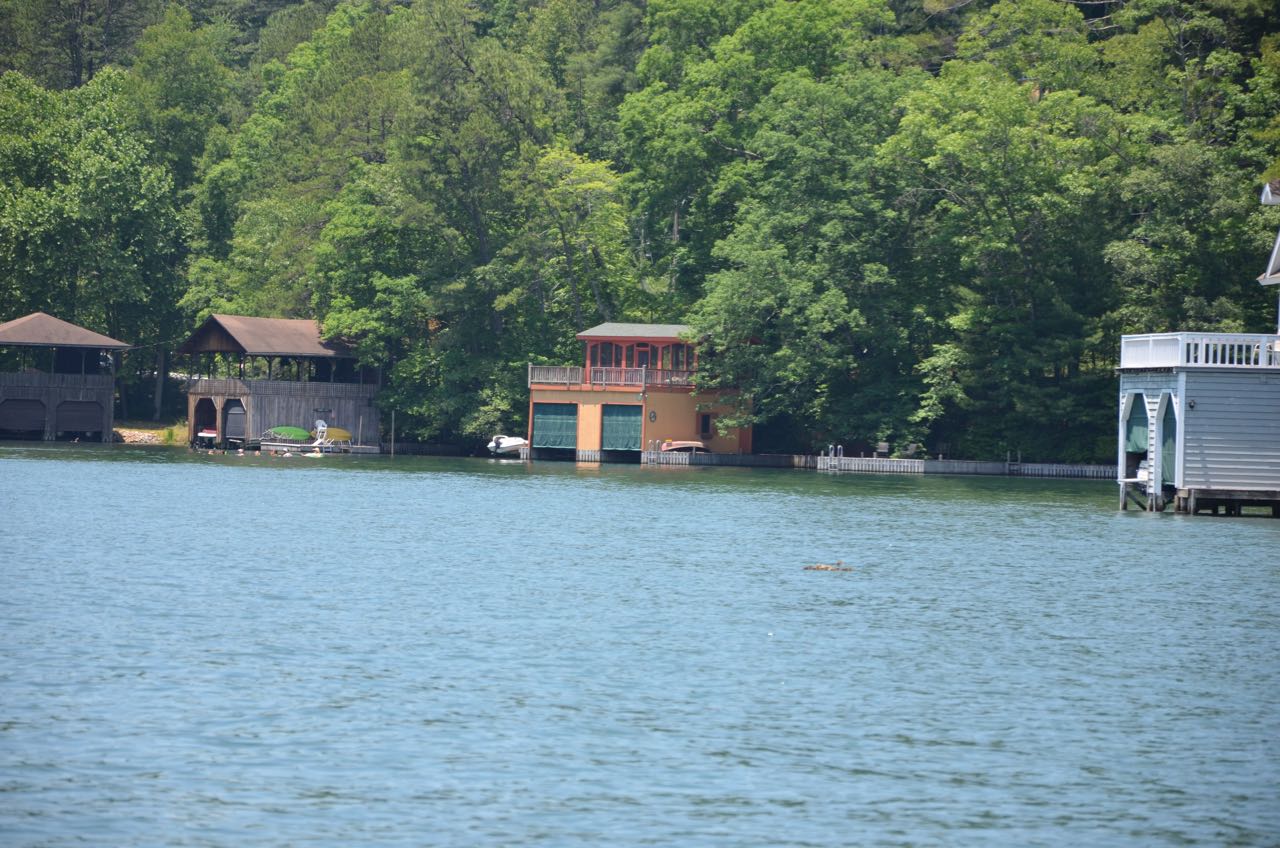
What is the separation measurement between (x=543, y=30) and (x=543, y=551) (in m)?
67.0

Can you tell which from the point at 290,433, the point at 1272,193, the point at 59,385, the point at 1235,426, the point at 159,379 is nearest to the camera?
the point at 1235,426

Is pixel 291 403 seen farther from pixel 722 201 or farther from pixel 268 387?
pixel 722 201

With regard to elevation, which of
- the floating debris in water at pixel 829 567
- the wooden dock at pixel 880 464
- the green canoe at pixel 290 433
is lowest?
the floating debris in water at pixel 829 567

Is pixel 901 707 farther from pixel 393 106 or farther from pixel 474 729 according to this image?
pixel 393 106

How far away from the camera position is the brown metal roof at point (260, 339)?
283 feet

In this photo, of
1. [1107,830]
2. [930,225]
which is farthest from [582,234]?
[1107,830]

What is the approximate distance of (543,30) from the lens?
99.6 meters

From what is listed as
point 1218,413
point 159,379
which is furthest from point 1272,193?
point 159,379

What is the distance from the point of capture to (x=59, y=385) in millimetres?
87125

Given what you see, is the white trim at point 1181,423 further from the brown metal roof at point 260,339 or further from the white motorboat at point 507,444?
the brown metal roof at point 260,339

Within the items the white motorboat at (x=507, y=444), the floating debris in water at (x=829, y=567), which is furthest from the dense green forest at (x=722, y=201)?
the floating debris in water at (x=829, y=567)

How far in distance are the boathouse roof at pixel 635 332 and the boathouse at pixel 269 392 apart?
49.7 ft

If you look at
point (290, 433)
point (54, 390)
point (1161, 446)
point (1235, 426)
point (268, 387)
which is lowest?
point (290, 433)

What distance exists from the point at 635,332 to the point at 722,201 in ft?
26.3
